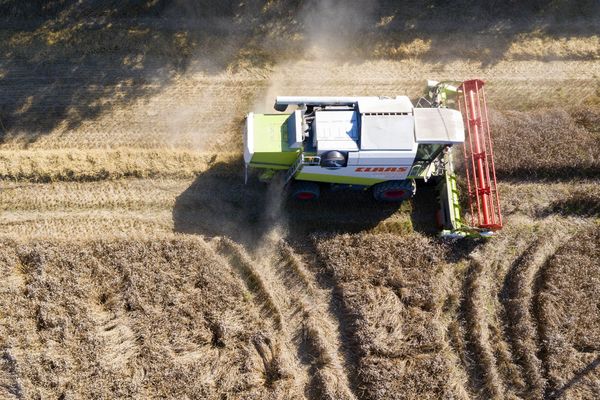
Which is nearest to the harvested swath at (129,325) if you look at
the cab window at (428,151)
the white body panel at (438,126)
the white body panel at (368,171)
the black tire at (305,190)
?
the black tire at (305,190)

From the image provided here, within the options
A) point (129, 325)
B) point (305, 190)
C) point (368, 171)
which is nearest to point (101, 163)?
point (129, 325)

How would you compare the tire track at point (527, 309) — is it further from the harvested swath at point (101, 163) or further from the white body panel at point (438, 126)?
the harvested swath at point (101, 163)

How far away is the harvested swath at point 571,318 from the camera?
12.0 metres

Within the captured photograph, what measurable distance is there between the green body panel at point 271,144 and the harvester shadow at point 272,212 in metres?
1.22

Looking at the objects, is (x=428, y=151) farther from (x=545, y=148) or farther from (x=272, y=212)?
(x=272, y=212)

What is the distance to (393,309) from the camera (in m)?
12.5

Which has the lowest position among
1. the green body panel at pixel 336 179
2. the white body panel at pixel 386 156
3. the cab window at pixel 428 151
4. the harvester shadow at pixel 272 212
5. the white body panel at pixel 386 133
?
the harvester shadow at pixel 272 212

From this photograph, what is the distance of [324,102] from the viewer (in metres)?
12.4

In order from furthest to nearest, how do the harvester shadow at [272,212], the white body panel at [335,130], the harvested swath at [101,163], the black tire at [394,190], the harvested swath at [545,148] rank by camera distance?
1. the harvested swath at [545,148]
2. the harvested swath at [101,163]
3. the harvester shadow at [272,212]
4. the black tire at [394,190]
5. the white body panel at [335,130]

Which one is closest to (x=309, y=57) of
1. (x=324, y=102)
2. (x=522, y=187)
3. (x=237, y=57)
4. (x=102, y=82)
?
(x=237, y=57)

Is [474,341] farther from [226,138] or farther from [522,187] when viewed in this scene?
[226,138]

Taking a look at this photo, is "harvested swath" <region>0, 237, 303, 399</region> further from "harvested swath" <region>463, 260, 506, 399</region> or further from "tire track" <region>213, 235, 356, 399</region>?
"harvested swath" <region>463, 260, 506, 399</region>

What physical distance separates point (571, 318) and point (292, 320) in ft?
22.7

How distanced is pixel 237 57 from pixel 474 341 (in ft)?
34.3
